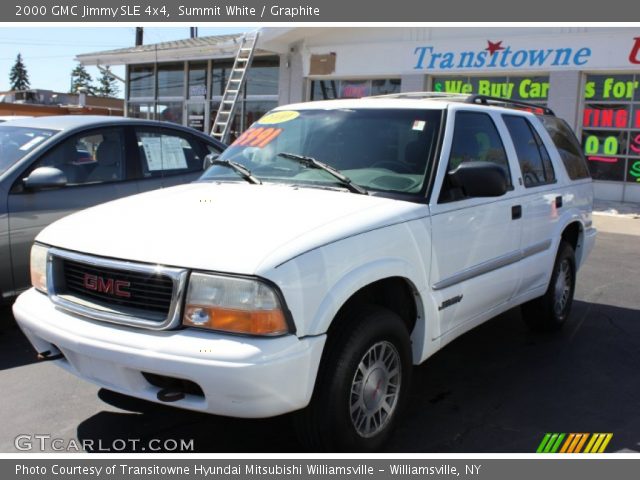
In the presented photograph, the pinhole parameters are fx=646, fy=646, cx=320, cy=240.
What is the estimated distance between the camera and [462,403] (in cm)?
403

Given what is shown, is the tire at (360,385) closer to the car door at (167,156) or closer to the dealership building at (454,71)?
the car door at (167,156)

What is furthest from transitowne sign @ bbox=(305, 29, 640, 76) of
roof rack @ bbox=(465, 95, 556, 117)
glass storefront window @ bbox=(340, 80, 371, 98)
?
roof rack @ bbox=(465, 95, 556, 117)

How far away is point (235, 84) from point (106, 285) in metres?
17.9

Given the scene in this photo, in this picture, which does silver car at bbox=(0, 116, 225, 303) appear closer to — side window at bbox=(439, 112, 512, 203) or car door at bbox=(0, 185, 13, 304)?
car door at bbox=(0, 185, 13, 304)

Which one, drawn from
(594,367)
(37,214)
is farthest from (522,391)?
(37,214)

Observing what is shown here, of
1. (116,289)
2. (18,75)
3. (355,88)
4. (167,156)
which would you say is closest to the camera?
(116,289)

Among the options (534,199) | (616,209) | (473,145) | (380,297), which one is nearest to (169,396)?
(380,297)

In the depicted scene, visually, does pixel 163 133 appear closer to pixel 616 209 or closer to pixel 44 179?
pixel 44 179

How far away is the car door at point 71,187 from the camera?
5008mm

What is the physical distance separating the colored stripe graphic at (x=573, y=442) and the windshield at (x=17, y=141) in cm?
437

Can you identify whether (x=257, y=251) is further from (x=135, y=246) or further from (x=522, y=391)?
(x=522, y=391)

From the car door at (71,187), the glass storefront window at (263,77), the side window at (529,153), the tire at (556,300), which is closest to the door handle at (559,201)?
the side window at (529,153)

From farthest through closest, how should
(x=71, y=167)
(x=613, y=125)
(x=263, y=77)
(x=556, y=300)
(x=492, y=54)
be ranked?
(x=263, y=77) < (x=492, y=54) < (x=613, y=125) < (x=71, y=167) < (x=556, y=300)

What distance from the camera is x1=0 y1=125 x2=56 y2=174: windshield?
5266 mm
